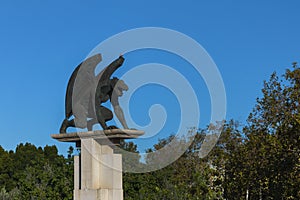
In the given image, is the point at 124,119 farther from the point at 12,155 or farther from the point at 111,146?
the point at 12,155

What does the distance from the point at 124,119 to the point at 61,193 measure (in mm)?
19952

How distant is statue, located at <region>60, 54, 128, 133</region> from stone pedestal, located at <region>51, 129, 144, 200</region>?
0.31m

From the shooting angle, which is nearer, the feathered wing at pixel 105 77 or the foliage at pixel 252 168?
the feathered wing at pixel 105 77

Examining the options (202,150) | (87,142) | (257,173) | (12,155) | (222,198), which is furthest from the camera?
(12,155)

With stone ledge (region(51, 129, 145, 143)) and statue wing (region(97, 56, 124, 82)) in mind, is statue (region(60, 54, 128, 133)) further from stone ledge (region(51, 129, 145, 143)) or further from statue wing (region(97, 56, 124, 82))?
stone ledge (region(51, 129, 145, 143))

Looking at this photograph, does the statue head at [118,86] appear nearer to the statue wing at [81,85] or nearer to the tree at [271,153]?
the statue wing at [81,85]

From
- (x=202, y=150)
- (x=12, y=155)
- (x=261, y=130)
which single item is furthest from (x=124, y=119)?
(x=12, y=155)

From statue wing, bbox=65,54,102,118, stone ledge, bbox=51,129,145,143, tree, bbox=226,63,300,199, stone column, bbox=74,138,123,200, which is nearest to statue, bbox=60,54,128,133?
statue wing, bbox=65,54,102,118

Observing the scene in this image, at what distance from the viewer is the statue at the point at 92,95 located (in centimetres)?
1391

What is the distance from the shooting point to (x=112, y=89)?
A: 14.0 metres

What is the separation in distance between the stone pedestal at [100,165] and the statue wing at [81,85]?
69 centimetres

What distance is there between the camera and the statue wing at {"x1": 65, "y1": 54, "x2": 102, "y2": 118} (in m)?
14.0

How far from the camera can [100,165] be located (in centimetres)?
1378

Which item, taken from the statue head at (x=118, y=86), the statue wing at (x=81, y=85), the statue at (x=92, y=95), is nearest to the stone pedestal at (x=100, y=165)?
the statue at (x=92, y=95)
